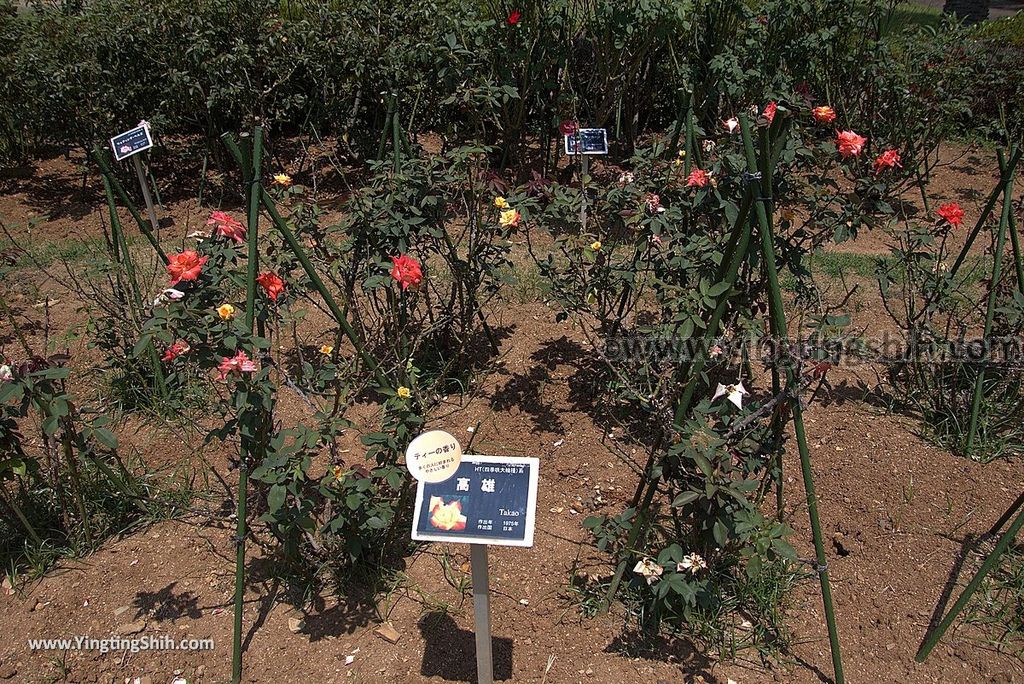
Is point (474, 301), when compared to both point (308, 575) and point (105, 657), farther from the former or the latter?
point (105, 657)

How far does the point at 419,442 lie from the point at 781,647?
1141 millimetres

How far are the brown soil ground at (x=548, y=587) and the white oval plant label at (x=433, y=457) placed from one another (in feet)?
2.02

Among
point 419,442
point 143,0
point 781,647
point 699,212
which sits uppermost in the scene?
point 143,0

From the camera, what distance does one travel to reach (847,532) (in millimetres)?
2424

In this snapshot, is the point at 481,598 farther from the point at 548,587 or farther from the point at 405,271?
the point at 405,271

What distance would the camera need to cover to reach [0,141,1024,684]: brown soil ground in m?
1.99

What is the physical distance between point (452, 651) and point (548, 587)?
34 cm

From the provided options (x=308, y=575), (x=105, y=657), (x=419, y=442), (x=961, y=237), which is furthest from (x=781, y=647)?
(x=961, y=237)

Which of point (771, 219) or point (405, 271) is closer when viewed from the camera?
point (771, 219)

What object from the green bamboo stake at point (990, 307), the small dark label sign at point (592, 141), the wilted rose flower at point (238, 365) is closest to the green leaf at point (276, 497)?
the wilted rose flower at point (238, 365)

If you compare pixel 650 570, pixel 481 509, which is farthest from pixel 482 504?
pixel 650 570

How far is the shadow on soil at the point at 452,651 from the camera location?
77.7 inches

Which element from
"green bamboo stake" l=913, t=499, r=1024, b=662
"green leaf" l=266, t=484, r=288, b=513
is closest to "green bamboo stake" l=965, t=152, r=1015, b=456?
"green bamboo stake" l=913, t=499, r=1024, b=662

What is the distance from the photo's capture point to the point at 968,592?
76.3 inches
